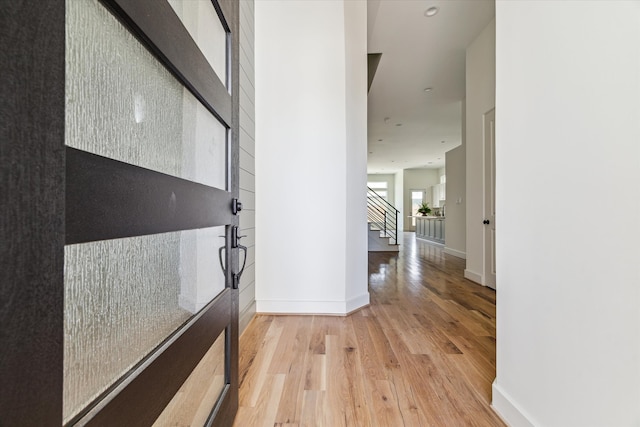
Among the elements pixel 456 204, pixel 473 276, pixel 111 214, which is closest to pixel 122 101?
pixel 111 214

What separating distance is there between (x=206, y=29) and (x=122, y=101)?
23.5 inches

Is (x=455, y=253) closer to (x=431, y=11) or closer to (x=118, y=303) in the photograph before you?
(x=431, y=11)

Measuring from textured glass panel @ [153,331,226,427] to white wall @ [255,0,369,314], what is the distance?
1.48 metres

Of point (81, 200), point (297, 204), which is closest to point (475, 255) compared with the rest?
point (297, 204)

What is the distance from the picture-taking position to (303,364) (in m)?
1.73

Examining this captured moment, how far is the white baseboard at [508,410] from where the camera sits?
114cm

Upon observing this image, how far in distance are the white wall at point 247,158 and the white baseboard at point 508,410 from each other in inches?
64.3

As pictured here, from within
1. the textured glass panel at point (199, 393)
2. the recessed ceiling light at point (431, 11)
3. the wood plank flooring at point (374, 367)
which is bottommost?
the wood plank flooring at point (374, 367)

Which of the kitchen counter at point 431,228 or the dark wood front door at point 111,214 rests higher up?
the dark wood front door at point 111,214

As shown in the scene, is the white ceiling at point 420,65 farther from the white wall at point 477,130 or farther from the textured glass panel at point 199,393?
the textured glass panel at point 199,393

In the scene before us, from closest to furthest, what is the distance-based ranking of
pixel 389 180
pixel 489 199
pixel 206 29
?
pixel 206 29
pixel 489 199
pixel 389 180

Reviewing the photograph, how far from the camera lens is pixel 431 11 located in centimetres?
331

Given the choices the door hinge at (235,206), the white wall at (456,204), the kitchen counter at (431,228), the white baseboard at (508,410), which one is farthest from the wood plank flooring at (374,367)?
the kitchen counter at (431,228)

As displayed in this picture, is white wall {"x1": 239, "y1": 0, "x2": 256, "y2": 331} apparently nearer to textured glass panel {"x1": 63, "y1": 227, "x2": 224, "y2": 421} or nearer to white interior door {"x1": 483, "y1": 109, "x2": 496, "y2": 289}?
textured glass panel {"x1": 63, "y1": 227, "x2": 224, "y2": 421}
